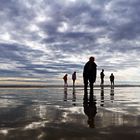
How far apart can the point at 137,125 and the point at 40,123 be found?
2.07 metres

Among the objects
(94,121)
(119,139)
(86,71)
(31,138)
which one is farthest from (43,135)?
(86,71)

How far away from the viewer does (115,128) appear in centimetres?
602

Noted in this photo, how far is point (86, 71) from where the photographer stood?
1903 cm

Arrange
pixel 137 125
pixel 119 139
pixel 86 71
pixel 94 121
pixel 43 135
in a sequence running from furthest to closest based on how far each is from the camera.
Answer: pixel 86 71 → pixel 94 121 → pixel 137 125 → pixel 43 135 → pixel 119 139

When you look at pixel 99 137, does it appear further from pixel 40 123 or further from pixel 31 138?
pixel 40 123

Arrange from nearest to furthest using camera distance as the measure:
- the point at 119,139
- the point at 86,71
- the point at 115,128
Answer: the point at 119,139 → the point at 115,128 → the point at 86,71

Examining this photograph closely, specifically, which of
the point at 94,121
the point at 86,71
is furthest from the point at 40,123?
the point at 86,71

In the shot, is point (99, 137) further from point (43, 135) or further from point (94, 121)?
point (94, 121)

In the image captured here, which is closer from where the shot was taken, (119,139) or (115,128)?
(119,139)

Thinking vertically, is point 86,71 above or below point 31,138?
above

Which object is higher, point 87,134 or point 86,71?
point 86,71

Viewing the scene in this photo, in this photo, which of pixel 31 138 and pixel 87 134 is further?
pixel 87 134

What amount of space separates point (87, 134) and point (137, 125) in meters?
1.46

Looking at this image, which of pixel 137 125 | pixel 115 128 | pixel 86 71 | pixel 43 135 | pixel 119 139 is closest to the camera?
pixel 119 139
